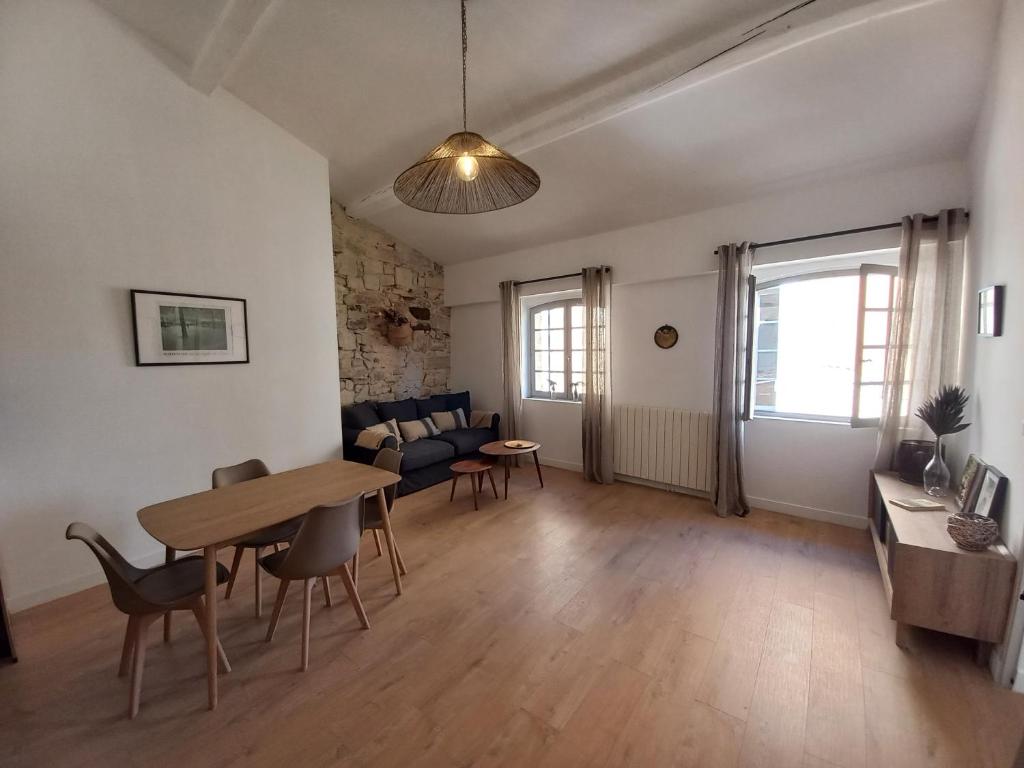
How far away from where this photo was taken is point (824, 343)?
337 cm

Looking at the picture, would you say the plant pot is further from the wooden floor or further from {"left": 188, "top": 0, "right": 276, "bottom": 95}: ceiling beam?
the wooden floor

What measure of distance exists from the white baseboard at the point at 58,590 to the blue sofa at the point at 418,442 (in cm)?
177

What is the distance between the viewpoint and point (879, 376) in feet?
9.76

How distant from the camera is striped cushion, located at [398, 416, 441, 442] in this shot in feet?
14.6

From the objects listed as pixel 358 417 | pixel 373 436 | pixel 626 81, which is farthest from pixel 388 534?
pixel 626 81

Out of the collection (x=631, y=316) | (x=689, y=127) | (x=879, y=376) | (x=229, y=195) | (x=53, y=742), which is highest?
(x=689, y=127)

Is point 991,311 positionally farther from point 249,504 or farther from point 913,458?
point 249,504

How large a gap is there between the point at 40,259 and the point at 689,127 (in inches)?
155

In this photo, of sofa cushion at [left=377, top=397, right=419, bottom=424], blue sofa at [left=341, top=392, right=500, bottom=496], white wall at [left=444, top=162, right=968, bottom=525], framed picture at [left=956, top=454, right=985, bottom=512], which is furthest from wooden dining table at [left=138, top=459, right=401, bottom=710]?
framed picture at [left=956, top=454, right=985, bottom=512]

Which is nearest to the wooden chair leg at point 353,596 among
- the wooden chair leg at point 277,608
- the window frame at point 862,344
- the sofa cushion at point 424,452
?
the wooden chair leg at point 277,608

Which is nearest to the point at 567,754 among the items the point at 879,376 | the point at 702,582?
the point at 702,582

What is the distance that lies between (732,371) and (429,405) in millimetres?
3282

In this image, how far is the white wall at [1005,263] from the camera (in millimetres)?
1656

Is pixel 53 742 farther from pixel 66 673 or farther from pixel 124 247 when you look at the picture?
pixel 124 247
